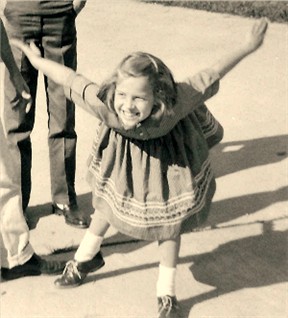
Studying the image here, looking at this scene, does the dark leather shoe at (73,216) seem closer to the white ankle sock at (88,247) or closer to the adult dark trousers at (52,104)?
the adult dark trousers at (52,104)

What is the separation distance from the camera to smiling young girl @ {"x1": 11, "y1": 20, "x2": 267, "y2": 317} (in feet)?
10.8

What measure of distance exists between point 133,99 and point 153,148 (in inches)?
11.4

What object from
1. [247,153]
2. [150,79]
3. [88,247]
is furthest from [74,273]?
[247,153]

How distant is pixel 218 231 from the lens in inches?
166

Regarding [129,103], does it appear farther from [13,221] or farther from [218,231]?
[218,231]

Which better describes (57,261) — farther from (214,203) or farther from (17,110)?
(214,203)

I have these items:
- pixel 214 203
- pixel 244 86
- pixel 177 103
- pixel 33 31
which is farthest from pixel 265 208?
pixel 244 86

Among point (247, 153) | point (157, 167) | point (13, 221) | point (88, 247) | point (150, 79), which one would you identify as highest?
point (150, 79)

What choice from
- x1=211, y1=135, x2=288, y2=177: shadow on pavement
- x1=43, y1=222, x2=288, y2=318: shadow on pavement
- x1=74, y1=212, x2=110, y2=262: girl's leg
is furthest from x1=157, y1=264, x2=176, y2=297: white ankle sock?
x1=211, y1=135, x2=288, y2=177: shadow on pavement

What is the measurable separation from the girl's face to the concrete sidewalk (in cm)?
89

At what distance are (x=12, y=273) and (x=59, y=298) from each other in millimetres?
278

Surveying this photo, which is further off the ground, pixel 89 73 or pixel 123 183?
pixel 123 183

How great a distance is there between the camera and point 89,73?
6.60 m

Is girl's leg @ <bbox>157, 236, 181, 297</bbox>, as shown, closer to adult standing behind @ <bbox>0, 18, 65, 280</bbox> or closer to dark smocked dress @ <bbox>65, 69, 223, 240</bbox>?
dark smocked dress @ <bbox>65, 69, 223, 240</bbox>
